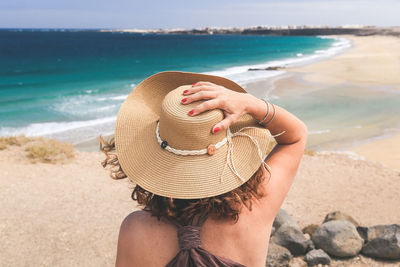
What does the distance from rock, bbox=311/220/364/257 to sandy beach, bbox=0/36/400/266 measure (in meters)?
0.22

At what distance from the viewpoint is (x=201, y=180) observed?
3.74ft

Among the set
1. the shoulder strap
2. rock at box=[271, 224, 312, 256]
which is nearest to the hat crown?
the shoulder strap

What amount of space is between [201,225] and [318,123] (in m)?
11.3

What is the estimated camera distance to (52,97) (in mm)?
17766

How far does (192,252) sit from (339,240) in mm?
3299

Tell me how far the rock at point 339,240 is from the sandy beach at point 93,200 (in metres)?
0.22

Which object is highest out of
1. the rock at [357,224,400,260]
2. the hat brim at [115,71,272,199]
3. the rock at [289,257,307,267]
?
the hat brim at [115,71,272,199]

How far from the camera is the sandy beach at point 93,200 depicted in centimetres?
446

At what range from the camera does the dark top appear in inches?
46.0

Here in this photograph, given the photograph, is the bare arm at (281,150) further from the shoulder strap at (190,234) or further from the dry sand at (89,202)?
the dry sand at (89,202)

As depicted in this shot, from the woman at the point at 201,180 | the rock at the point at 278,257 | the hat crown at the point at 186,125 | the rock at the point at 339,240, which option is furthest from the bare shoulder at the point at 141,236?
the rock at the point at 339,240

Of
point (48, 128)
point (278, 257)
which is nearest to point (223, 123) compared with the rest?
point (278, 257)

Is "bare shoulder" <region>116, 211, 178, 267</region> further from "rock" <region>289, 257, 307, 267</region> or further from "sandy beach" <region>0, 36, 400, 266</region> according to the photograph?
"sandy beach" <region>0, 36, 400, 266</region>

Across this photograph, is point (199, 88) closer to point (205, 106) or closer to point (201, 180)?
point (205, 106)
